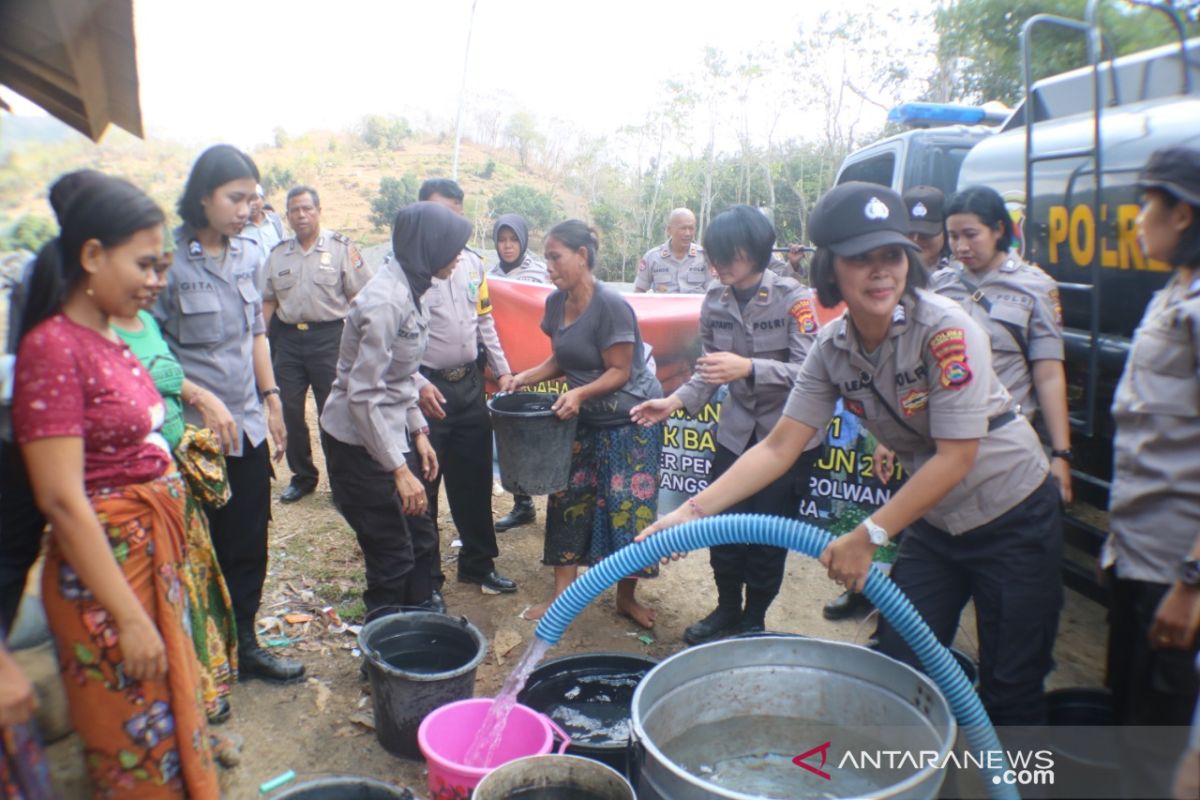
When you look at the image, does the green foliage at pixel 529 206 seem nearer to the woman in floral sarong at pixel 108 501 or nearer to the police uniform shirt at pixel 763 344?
the police uniform shirt at pixel 763 344

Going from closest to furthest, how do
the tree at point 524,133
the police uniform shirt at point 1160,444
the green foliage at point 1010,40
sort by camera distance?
the police uniform shirt at point 1160,444 → the green foliage at point 1010,40 → the tree at point 524,133

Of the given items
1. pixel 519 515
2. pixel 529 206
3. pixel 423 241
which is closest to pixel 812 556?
pixel 423 241

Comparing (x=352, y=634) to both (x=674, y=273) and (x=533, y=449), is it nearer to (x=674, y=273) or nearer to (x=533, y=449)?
(x=533, y=449)

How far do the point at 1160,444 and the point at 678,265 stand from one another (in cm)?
537

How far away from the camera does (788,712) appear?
7.39ft

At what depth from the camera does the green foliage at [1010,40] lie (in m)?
5.38

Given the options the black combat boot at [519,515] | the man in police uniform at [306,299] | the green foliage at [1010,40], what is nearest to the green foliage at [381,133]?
the green foliage at [1010,40]

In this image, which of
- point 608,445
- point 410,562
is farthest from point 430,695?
point 608,445

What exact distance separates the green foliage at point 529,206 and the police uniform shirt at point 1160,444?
72.2 feet

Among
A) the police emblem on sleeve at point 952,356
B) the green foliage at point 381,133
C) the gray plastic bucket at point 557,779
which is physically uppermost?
the green foliage at point 381,133

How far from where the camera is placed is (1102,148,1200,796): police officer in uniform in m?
1.98

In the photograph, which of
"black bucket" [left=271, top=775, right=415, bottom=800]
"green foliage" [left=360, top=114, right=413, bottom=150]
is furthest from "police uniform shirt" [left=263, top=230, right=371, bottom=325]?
"green foliage" [left=360, top=114, right=413, bottom=150]

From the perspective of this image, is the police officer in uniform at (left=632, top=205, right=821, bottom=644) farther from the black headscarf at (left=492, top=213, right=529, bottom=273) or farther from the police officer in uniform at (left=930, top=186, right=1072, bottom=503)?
the black headscarf at (left=492, top=213, right=529, bottom=273)

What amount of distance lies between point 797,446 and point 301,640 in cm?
264
